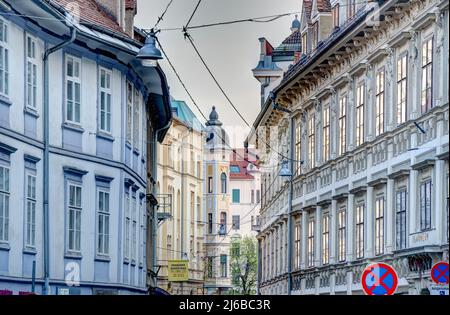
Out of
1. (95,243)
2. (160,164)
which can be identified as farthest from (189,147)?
(95,243)

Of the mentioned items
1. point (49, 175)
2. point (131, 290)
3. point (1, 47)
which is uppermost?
point (1, 47)

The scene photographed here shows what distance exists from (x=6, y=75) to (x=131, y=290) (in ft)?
4.44

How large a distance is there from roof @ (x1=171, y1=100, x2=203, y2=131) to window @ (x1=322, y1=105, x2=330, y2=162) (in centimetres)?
74

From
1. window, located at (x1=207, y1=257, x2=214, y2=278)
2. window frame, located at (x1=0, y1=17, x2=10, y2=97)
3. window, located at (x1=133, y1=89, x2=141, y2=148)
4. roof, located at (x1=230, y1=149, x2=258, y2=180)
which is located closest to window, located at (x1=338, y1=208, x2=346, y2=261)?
roof, located at (x1=230, y1=149, x2=258, y2=180)

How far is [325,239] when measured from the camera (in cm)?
1036

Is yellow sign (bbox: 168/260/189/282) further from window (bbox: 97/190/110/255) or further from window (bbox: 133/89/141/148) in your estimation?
window (bbox: 133/89/141/148)

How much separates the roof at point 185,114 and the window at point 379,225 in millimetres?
1091

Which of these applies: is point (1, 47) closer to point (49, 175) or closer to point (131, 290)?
point (49, 175)

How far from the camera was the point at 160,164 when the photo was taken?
1048 centimetres

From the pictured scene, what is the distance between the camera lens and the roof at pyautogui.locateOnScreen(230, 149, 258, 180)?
34.0ft

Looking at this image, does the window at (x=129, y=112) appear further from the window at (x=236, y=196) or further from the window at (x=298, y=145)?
the window at (x=298, y=145)

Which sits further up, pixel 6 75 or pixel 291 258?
pixel 6 75

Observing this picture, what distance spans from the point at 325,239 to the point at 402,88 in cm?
101

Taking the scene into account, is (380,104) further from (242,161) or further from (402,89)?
(242,161)
